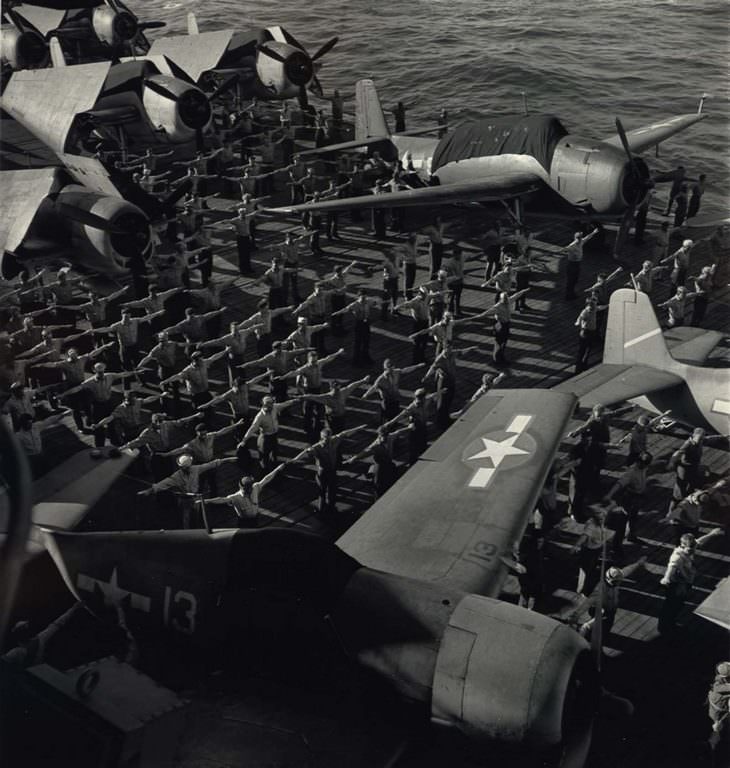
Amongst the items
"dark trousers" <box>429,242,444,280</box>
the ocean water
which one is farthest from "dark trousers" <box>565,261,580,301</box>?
the ocean water

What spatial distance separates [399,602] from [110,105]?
27417 millimetres

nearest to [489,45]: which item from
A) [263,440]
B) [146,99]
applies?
[146,99]

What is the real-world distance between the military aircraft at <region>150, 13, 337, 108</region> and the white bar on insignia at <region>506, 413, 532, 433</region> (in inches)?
991

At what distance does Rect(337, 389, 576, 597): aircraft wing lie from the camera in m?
10.9

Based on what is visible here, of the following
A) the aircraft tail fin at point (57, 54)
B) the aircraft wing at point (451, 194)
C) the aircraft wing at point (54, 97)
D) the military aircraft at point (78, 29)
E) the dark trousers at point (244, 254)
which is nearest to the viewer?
the aircraft wing at point (451, 194)

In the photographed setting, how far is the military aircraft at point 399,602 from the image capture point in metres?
8.10

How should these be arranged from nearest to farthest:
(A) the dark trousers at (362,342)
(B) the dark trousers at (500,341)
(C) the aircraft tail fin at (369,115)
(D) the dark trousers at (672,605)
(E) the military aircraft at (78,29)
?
(D) the dark trousers at (672,605) → (A) the dark trousers at (362,342) → (B) the dark trousers at (500,341) → (C) the aircraft tail fin at (369,115) → (E) the military aircraft at (78,29)

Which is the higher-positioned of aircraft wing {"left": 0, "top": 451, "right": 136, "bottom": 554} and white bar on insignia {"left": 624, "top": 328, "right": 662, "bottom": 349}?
white bar on insignia {"left": 624, "top": 328, "right": 662, "bottom": 349}

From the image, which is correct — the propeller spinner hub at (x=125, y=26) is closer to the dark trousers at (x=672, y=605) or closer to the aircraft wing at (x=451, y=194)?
the aircraft wing at (x=451, y=194)

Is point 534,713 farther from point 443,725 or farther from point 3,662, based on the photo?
point 3,662

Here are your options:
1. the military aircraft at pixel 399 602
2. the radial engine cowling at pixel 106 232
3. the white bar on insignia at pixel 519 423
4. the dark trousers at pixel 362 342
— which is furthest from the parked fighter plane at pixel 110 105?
the military aircraft at pixel 399 602

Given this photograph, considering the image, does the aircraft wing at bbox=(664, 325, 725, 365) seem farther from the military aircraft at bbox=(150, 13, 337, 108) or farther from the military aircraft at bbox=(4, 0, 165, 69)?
the military aircraft at bbox=(4, 0, 165, 69)

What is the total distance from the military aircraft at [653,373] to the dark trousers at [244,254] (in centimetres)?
1030

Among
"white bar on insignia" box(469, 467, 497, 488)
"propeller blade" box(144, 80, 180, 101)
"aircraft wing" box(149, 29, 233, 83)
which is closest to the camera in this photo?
"white bar on insignia" box(469, 467, 497, 488)
